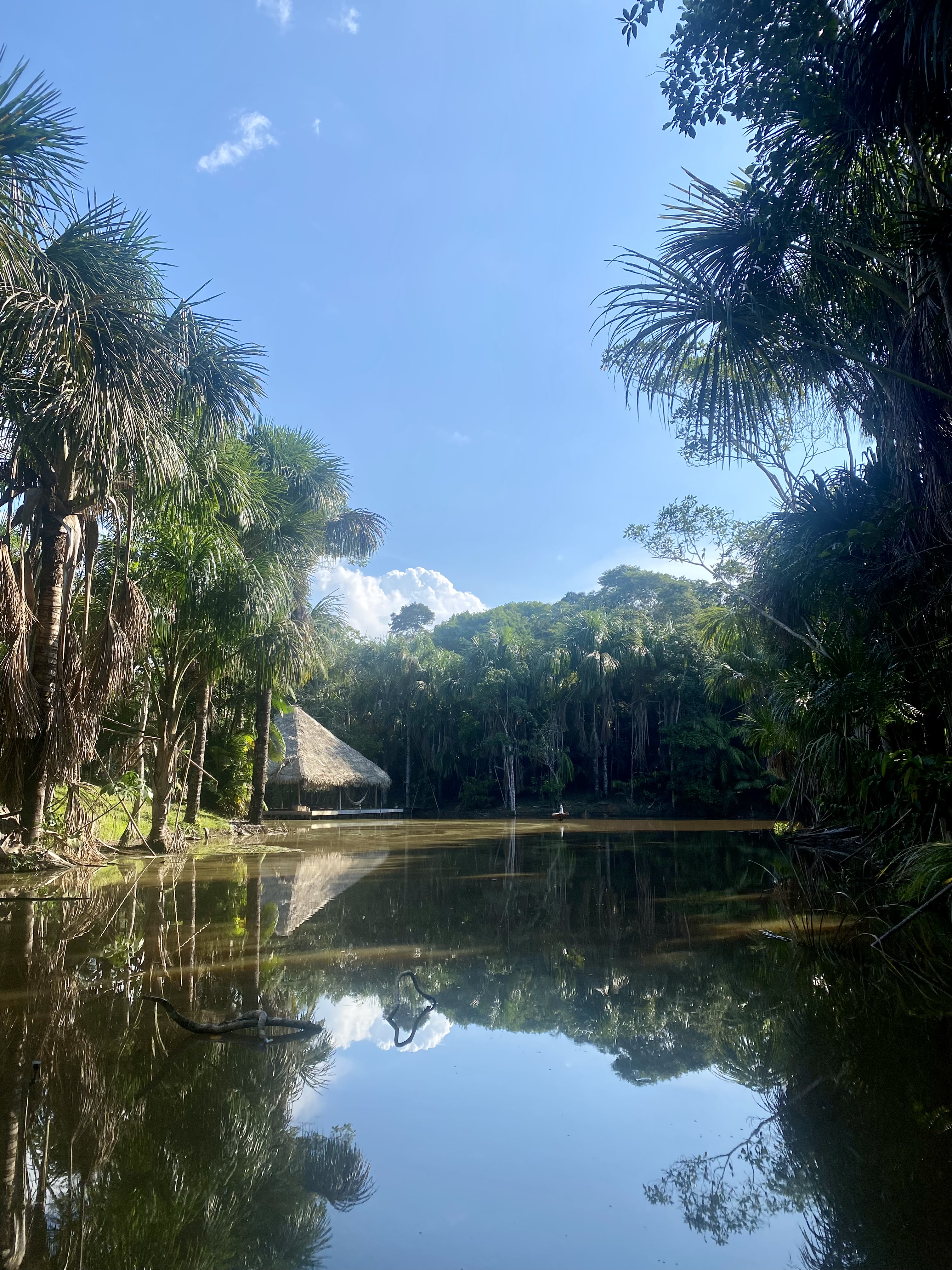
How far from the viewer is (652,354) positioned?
5965 mm

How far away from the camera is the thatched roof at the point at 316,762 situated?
840 inches

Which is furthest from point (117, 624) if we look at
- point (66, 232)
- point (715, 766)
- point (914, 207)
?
point (715, 766)

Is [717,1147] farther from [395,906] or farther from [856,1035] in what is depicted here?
[395,906]

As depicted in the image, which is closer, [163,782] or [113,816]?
[163,782]

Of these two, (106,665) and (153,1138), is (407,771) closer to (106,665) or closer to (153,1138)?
(106,665)

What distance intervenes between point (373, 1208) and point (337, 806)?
24.0m

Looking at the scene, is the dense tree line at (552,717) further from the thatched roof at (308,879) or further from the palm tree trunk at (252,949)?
the palm tree trunk at (252,949)

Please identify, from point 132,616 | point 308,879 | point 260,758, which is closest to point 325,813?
point 260,758

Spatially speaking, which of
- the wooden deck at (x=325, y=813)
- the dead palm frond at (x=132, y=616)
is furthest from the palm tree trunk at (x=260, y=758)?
the dead palm frond at (x=132, y=616)

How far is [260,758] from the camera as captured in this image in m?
16.6

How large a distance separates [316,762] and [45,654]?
15.1 meters

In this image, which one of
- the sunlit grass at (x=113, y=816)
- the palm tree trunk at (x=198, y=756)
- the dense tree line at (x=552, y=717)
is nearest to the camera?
the sunlit grass at (x=113, y=816)

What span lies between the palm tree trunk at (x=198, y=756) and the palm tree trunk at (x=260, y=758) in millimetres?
2023

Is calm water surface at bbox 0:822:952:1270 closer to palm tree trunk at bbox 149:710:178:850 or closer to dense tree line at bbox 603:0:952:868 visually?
dense tree line at bbox 603:0:952:868
